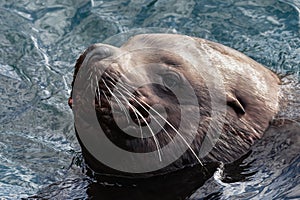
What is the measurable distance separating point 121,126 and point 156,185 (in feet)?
2.10

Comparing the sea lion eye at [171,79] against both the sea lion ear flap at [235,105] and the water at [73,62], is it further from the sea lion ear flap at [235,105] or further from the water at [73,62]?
the water at [73,62]

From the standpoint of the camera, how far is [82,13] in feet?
32.9

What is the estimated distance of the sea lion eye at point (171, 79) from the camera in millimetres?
6051

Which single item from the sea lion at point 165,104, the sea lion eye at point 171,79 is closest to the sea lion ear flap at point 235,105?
the sea lion at point 165,104

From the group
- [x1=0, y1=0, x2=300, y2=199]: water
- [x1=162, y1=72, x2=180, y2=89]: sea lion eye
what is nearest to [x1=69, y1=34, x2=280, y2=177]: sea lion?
[x1=162, y1=72, x2=180, y2=89]: sea lion eye

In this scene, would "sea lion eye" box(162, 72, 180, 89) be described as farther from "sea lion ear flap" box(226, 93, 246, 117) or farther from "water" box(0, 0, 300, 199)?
→ "water" box(0, 0, 300, 199)

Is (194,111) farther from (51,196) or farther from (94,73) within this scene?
(51,196)

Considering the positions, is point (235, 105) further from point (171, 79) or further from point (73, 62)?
point (73, 62)

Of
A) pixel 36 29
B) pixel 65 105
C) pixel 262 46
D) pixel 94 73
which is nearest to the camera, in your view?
pixel 94 73

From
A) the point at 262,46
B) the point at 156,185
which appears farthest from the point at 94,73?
the point at 262,46

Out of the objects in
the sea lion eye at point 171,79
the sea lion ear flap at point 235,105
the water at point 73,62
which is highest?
the sea lion eye at point 171,79

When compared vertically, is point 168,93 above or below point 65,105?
above

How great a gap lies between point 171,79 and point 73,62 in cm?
336

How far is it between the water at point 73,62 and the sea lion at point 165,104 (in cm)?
27
